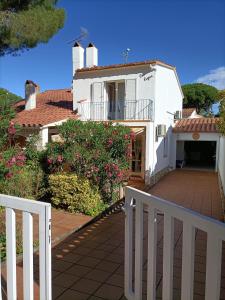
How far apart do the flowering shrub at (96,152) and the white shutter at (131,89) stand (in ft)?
33.2

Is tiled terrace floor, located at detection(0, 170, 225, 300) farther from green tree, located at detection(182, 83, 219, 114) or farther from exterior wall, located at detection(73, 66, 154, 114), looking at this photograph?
green tree, located at detection(182, 83, 219, 114)

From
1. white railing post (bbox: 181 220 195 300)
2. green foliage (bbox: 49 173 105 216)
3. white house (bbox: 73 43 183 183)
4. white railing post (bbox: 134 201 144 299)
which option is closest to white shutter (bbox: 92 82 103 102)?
white house (bbox: 73 43 183 183)

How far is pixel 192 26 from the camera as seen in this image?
17.8 m

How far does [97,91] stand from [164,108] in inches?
253

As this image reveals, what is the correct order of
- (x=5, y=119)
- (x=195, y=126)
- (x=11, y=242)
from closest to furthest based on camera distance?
(x=11, y=242), (x=5, y=119), (x=195, y=126)

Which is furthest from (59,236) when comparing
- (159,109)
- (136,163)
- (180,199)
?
(159,109)

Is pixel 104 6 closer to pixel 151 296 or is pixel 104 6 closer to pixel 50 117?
pixel 50 117

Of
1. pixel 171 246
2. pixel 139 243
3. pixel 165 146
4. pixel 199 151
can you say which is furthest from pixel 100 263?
pixel 199 151

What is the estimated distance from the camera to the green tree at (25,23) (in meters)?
15.9

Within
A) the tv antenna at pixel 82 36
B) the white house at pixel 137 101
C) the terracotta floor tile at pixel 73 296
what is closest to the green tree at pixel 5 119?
the terracotta floor tile at pixel 73 296

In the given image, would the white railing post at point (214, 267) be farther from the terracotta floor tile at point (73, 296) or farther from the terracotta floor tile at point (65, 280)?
the terracotta floor tile at point (65, 280)

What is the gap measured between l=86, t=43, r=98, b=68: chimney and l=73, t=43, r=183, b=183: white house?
0.10m

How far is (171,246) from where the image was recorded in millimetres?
3855

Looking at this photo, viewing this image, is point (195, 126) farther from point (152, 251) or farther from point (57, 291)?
point (152, 251)
